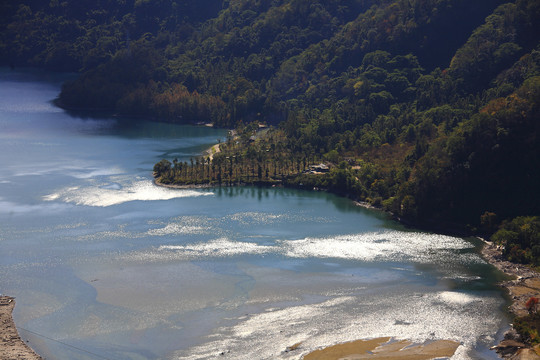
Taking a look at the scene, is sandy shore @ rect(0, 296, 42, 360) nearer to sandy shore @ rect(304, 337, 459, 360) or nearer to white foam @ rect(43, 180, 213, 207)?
sandy shore @ rect(304, 337, 459, 360)

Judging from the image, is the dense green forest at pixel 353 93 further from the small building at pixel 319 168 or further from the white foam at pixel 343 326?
the white foam at pixel 343 326

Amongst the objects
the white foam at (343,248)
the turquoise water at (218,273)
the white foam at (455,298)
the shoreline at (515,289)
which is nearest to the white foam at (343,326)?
the turquoise water at (218,273)

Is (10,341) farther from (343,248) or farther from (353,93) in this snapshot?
(353,93)

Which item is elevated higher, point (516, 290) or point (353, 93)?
point (353, 93)

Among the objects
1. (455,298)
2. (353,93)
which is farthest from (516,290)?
(353,93)

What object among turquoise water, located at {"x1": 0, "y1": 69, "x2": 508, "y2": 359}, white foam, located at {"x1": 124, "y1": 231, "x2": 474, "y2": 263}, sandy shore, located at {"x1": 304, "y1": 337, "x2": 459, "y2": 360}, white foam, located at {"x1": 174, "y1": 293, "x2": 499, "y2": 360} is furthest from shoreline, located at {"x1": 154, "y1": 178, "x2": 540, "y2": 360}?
sandy shore, located at {"x1": 304, "y1": 337, "x2": 459, "y2": 360}
